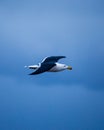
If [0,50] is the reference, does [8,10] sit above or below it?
above

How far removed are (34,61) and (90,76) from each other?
1.84ft

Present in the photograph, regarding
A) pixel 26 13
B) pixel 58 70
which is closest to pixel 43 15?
pixel 26 13

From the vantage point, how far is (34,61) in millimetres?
2984

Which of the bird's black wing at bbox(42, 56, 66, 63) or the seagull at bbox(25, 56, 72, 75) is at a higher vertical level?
the bird's black wing at bbox(42, 56, 66, 63)

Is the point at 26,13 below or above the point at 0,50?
above

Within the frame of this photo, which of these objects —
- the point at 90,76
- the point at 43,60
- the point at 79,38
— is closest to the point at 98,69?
the point at 90,76

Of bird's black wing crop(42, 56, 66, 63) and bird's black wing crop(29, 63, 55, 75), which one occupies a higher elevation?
bird's black wing crop(42, 56, 66, 63)

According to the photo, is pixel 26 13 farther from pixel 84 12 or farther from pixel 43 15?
pixel 84 12

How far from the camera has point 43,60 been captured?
293 cm

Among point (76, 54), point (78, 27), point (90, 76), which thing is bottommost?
point (90, 76)

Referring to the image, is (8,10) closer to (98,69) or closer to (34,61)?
(34,61)

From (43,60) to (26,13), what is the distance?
0.49 meters

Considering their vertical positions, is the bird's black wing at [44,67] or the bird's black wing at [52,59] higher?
the bird's black wing at [52,59]

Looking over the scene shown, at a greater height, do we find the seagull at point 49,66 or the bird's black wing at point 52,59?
the bird's black wing at point 52,59
